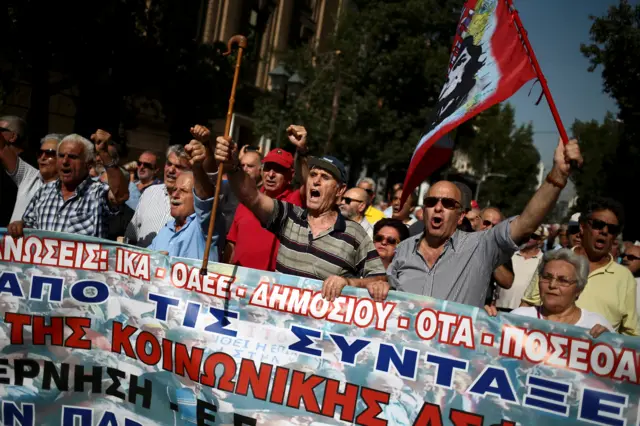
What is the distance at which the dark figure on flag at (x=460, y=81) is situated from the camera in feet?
12.3

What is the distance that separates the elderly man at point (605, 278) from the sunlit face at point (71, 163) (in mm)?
3095

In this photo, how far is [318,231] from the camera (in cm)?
353

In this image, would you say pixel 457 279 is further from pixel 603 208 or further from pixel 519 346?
pixel 603 208

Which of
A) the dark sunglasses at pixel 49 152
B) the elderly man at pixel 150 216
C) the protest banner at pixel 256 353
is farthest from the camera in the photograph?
the elderly man at pixel 150 216

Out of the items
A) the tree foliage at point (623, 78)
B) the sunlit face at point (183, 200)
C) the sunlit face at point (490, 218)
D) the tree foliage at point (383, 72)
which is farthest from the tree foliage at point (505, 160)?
the sunlit face at point (183, 200)

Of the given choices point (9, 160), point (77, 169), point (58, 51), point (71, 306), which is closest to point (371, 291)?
point (71, 306)

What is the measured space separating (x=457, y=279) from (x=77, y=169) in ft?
8.26

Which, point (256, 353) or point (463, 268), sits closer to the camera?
point (256, 353)

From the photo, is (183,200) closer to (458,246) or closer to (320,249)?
(320,249)

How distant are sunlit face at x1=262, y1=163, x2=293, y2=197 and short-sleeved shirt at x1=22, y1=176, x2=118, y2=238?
3.44 feet

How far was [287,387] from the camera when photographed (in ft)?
10.3

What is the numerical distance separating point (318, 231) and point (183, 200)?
1118 millimetres

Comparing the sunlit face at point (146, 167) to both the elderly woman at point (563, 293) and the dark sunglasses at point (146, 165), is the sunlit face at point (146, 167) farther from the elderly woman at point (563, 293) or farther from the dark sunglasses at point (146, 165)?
the elderly woman at point (563, 293)

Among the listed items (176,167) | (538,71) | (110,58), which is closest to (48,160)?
(176,167)
